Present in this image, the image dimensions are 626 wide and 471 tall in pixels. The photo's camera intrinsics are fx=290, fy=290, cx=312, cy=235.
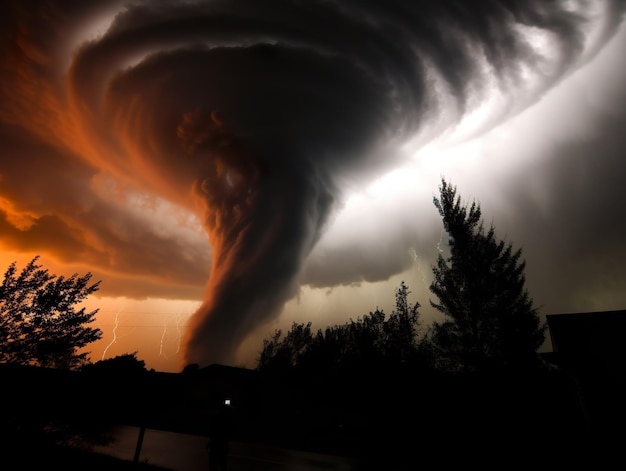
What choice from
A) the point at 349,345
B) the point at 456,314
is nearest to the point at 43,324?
the point at 456,314

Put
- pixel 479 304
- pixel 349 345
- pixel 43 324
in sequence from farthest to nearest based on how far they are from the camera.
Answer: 1. pixel 349 345
2. pixel 479 304
3. pixel 43 324

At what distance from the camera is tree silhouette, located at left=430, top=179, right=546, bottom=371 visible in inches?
992

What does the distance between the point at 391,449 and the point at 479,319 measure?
13.6 meters

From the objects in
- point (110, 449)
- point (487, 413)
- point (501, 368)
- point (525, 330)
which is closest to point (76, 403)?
point (110, 449)

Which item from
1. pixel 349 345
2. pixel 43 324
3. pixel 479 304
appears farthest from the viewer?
pixel 349 345

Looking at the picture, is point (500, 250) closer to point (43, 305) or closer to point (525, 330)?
point (525, 330)

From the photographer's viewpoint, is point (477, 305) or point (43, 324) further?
point (477, 305)

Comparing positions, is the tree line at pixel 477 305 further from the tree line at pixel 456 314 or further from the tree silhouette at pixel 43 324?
the tree silhouette at pixel 43 324

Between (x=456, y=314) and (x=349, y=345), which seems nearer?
(x=456, y=314)

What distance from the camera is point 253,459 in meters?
13.9

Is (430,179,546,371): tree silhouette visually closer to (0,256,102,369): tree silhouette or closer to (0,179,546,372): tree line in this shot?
(0,179,546,372): tree line

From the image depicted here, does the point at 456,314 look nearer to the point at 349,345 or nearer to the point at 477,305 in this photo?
the point at 477,305

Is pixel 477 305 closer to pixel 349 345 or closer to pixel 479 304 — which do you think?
pixel 479 304

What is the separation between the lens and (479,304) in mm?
27188
